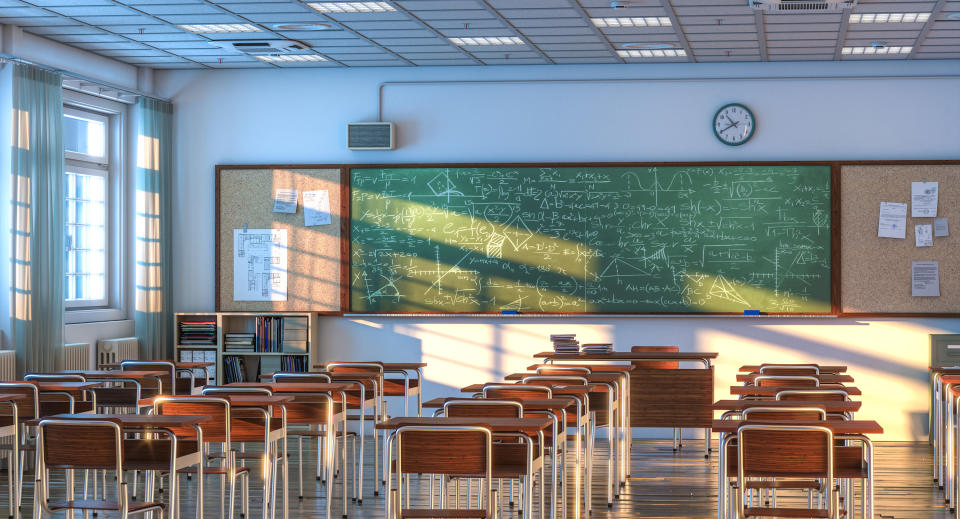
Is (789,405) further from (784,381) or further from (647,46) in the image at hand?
(647,46)

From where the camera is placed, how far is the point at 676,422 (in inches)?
349

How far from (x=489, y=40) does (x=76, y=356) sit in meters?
4.24

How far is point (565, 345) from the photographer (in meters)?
9.74

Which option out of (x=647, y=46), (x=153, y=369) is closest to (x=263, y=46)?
(x=153, y=369)

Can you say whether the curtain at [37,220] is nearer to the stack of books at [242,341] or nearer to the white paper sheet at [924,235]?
the stack of books at [242,341]

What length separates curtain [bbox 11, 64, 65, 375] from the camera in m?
8.70

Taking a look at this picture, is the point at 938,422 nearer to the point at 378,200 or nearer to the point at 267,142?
the point at 378,200

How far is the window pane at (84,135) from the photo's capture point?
9938 millimetres

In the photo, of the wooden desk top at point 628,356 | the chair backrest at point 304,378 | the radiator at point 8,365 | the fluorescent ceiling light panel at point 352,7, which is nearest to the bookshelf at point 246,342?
the radiator at point 8,365

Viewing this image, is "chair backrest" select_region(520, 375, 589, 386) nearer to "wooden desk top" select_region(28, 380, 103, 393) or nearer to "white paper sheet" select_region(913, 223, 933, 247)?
"wooden desk top" select_region(28, 380, 103, 393)

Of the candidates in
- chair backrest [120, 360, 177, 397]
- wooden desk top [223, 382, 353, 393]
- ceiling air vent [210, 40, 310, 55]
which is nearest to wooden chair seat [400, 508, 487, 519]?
wooden desk top [223, 382, 353, 393]

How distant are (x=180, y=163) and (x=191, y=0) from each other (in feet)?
Result: 10.7

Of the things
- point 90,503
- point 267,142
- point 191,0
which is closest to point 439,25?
point 191,0

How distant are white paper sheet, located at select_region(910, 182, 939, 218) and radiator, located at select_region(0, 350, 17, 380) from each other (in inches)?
293
